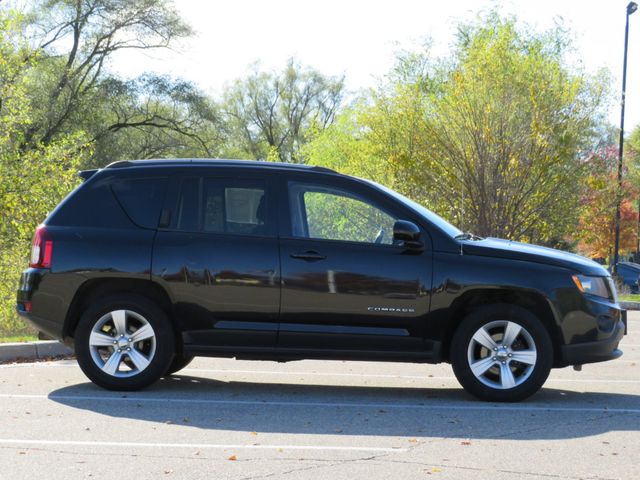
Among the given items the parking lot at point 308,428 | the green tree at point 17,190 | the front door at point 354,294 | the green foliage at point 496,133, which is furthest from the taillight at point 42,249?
the green foliage at point 496,133

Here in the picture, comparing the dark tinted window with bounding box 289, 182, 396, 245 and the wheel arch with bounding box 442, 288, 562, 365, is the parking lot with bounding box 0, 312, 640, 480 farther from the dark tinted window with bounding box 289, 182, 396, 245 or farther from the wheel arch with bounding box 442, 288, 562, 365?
the dark tinted window with bounding box 289, 182, 396, 245

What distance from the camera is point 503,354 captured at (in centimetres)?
810

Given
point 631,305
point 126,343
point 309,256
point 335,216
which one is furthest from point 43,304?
point 631,305

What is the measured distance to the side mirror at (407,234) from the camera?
8.11 meters

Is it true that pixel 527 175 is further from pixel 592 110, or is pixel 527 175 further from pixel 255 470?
pixel 255 470

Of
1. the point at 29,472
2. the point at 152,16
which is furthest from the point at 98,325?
the point at 152,16

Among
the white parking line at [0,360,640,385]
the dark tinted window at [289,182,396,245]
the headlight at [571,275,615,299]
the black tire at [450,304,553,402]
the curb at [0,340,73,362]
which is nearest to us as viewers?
the black tire at [450,304,553,402]

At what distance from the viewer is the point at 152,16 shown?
3497cm

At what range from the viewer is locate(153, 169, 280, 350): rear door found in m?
8.27

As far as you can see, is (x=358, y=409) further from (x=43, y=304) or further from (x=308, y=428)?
(x=43, y=304)

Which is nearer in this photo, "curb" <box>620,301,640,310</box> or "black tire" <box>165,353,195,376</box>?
"black tire" <box>165,353,195,376</box>

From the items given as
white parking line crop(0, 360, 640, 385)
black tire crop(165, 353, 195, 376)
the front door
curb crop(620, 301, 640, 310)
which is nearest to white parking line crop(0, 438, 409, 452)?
the front door

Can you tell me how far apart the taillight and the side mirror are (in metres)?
2.94

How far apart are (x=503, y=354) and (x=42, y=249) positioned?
397 cm
